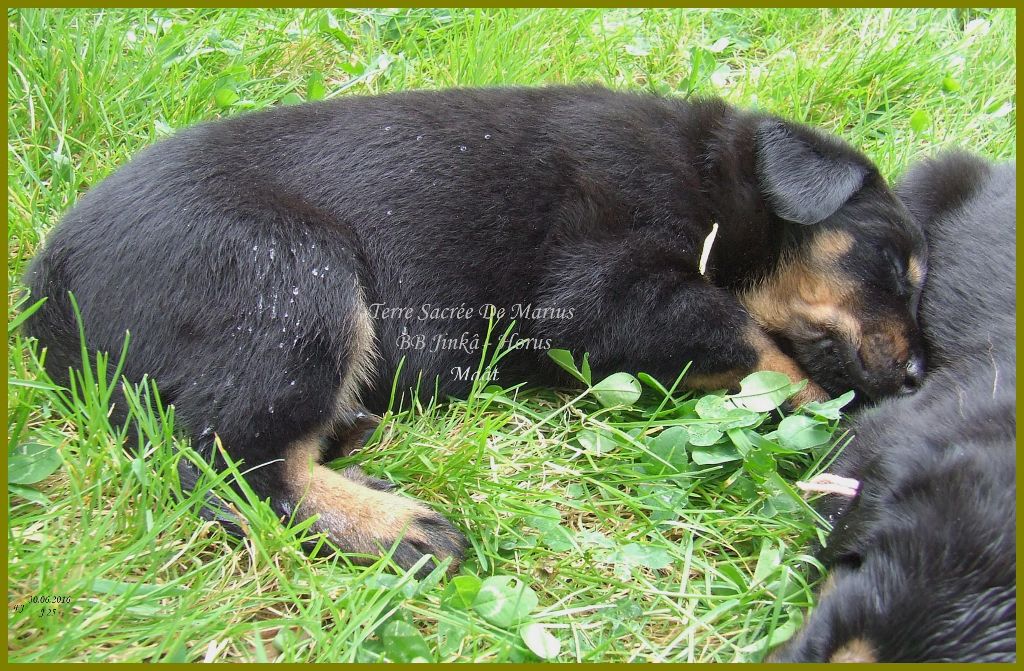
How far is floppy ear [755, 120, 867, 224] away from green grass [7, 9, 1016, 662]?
2.47 feet

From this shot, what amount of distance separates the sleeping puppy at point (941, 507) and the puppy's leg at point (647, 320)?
1.60 ft

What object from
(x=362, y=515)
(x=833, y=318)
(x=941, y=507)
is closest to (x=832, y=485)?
(x=941, y=507)

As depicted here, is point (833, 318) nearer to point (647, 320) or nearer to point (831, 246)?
point (831, 246)

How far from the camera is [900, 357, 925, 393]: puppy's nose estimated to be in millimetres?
3104

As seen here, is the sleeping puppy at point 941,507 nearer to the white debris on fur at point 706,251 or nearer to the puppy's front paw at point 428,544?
the white debris on fur at point 706,251

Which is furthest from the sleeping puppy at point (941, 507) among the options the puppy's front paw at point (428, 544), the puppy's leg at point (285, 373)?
the puppy's leg at point (285, 373)

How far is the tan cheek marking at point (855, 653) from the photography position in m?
1.77

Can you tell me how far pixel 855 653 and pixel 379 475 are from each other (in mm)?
1598

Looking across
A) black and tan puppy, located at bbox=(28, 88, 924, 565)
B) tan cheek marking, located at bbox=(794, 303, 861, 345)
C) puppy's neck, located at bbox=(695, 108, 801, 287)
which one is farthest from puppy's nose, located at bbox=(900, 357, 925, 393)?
puppy's neck, located at bbox=(695, 108, 801, 287)

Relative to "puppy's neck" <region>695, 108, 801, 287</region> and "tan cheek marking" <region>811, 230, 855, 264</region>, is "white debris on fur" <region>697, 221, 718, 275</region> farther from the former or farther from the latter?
"tan cheek marking" <region>811, 230, 855, 264</region>

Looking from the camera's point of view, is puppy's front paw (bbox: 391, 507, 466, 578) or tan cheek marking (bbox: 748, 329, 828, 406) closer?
puppy's front paw (bbox: 391, 507, 466, 578)

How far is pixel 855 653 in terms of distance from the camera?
1789 mm

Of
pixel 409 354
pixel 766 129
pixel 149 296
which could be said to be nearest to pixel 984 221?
pixel 766 129

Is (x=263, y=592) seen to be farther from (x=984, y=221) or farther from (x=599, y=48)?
(x=599, y=48)
